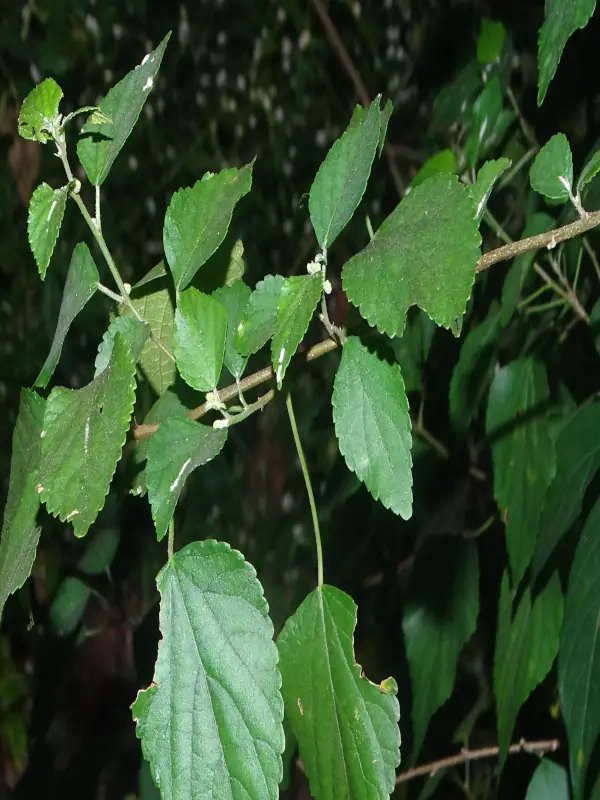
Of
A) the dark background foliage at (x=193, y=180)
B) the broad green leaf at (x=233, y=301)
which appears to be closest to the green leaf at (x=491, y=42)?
the dark background foliage at (x=193, y=180)

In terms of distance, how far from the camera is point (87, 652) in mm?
1079

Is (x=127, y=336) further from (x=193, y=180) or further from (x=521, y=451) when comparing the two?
(x=193, y=180)

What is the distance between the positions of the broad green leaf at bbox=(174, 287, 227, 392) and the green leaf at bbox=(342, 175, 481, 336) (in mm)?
49

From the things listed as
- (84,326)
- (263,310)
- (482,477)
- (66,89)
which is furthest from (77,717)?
(263,310)

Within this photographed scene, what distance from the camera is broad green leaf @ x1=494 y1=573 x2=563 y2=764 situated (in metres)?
0.44

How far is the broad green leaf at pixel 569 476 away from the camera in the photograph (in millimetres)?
421

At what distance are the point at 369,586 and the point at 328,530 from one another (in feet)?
0.22

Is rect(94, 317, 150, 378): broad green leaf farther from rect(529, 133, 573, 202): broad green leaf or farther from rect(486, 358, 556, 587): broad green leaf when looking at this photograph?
rect(486, 358, 556, 587): broad green leaf

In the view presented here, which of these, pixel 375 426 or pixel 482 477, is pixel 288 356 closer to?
pixel 375 426

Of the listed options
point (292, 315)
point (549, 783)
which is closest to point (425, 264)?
point (292, 315)

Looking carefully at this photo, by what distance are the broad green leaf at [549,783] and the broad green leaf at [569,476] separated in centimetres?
12

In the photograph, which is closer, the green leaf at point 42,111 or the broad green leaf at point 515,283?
the green leaf at point 42,111

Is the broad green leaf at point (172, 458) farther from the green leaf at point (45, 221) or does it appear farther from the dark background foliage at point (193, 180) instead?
the dark background foliage at point (193, 180)

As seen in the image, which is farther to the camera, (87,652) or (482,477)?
(87,652)
